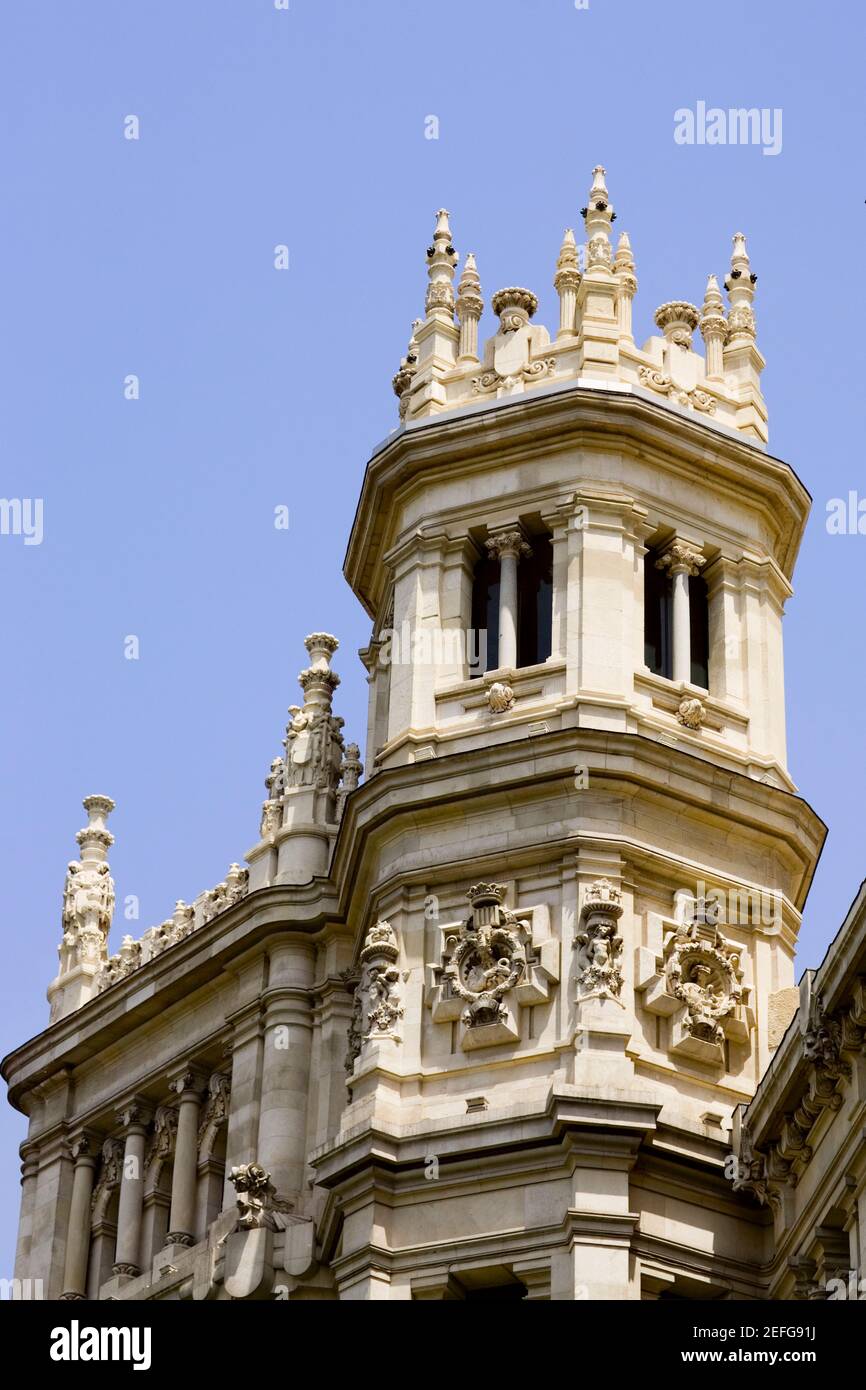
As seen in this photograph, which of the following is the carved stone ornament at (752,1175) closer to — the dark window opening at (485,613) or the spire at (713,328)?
the dark window opening at (485,613)

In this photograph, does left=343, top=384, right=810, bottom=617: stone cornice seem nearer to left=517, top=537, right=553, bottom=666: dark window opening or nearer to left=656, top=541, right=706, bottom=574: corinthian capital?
left=656, top=541, right=706, bottom=574: corinthian capital

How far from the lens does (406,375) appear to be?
54.2m

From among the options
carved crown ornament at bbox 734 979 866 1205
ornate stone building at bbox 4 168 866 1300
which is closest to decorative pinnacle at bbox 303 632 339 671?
ornate stone building at bbox 4 168 866 1300

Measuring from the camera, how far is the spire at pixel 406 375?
5400 cm

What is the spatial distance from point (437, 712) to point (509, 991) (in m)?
5.51

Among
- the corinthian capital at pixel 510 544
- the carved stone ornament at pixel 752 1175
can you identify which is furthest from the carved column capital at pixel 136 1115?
the carved stone ornament at pixel 752 1175

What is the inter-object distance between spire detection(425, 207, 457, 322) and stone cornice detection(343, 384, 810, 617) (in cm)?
305

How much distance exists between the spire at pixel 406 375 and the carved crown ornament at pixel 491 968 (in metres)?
10.3

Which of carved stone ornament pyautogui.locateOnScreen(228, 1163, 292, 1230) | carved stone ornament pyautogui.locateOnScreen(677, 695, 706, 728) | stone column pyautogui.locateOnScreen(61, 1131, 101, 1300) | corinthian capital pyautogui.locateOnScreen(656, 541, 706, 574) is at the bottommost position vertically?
carved stone ornament pyautogui.locateOnScreen(228, 1163, 292, 1230)

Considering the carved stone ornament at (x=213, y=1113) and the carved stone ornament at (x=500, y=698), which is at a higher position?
the carved stone ornament at (x=500, y=698)

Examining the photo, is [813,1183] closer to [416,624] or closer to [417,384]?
[416,624]

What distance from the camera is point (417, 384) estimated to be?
176 ft

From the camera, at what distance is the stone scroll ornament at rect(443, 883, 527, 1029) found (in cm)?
4594
